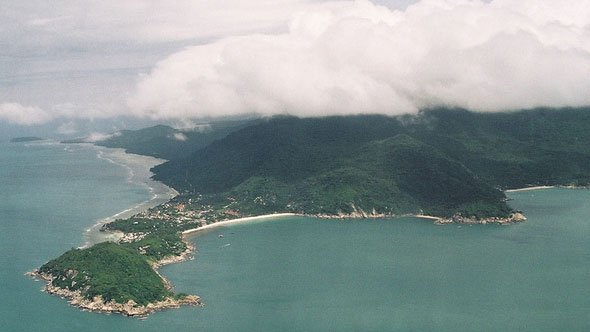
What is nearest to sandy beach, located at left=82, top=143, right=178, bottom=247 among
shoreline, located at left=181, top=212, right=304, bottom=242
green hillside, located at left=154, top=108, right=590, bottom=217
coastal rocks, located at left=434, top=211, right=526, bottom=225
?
green hillside, located at left=154, top=108, right=590, bottom=217

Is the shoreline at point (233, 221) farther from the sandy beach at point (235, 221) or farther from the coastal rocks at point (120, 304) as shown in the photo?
the coastal rocks at point (120, 304)

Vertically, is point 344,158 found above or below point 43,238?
above

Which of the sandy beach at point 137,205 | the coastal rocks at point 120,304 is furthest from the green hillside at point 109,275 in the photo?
the sandy beach at point 137,205

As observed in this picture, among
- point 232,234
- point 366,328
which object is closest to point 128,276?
point 366,328

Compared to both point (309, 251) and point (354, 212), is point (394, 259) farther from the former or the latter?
point (354, 212)

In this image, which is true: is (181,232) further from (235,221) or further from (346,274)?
(346,274)

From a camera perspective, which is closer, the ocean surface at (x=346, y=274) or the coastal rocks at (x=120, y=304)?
the ocean surface at (x=346, y=274)
